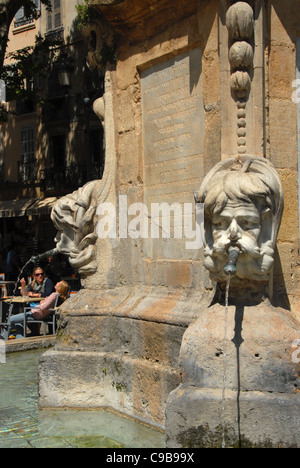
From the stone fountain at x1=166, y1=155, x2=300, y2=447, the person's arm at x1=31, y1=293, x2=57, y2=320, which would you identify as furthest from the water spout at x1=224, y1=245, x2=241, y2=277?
the person's arm at x1=31, y1=293, x2=57, y2=320

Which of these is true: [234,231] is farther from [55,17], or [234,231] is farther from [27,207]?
[55,17]

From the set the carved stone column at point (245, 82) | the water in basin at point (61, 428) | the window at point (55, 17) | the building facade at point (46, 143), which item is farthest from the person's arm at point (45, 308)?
the window at point (55, 17)

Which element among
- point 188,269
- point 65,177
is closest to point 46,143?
point 65,177

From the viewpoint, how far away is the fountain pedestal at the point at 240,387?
12.5ft

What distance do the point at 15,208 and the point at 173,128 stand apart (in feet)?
65.7

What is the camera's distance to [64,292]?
9.05m

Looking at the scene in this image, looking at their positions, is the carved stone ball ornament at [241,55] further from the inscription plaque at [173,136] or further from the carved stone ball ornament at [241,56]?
the inscription plaque at [173,136]

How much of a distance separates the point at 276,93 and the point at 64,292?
5160 millimetres

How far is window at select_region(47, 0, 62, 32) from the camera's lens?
28203 mm

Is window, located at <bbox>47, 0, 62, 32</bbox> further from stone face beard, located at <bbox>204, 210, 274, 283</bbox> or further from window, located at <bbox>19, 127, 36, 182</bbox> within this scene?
stone face beard, located at <bbox>204, 210, 274, 283</bbox>

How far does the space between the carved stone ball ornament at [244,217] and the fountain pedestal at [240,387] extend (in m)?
0.31

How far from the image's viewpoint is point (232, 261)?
3.90 m

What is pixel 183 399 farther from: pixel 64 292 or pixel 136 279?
pixel 64 292
